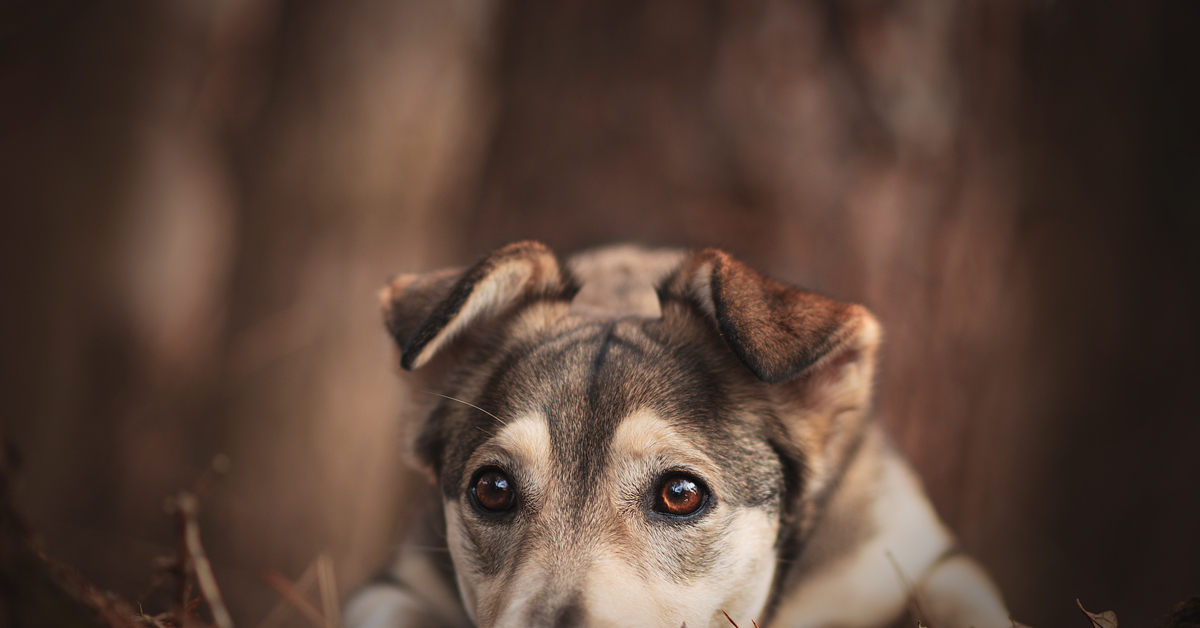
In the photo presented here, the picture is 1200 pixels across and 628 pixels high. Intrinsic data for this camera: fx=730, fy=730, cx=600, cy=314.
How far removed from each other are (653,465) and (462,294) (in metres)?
0.79

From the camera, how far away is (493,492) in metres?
2.34

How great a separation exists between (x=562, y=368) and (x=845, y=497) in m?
1.28

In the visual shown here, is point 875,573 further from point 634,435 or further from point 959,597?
point 634,435

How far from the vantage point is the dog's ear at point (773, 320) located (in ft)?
6.93

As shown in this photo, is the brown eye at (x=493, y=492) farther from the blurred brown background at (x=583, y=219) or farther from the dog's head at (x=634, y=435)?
the blurred brown background at (x=583, y=219)

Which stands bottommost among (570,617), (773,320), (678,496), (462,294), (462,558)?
(462,558)

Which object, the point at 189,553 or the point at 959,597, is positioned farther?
the point at 959,597

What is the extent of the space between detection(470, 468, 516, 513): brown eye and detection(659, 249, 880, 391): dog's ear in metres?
0.83

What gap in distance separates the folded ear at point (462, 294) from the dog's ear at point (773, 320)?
0.47m

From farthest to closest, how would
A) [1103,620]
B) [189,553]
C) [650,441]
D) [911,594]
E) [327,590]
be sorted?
[911,594], [327,590], [650,441], [1103,620], [189,553]

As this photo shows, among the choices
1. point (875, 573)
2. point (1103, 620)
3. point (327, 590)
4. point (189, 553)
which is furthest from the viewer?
point (875, 573)

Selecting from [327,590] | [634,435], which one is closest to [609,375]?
[634,435]

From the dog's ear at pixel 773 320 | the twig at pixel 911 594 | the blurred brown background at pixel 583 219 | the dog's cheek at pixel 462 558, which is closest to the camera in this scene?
the dog's ear at pixel 773 320

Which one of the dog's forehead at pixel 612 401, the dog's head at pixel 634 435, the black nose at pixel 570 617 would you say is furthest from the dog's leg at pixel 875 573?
the black nose at pixel 570 617
